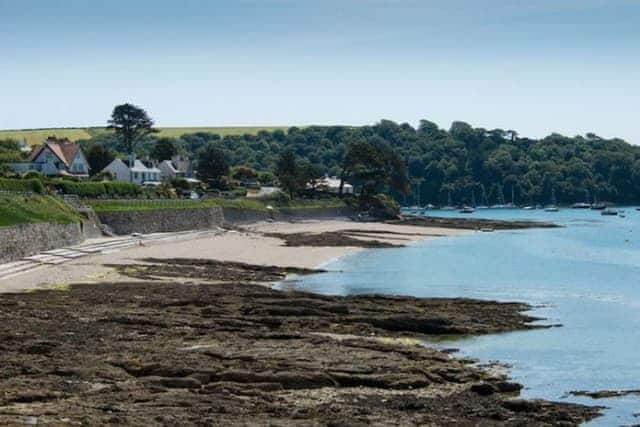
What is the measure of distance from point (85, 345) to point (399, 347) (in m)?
8.32

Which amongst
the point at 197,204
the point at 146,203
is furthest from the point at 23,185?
the point at 197,204

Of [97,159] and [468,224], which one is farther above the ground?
[97,159]

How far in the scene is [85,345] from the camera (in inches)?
1087

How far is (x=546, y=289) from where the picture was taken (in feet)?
174

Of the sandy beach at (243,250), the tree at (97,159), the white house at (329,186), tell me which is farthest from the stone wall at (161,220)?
the white house at (329,186)

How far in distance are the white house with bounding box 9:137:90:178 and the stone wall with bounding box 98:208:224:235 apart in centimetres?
1758

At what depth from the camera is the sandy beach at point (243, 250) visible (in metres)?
47.9

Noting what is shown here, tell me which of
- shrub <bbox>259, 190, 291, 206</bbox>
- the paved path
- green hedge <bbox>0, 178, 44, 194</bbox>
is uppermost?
green hedge <bbox>0, 178, 44, 194</bbox>

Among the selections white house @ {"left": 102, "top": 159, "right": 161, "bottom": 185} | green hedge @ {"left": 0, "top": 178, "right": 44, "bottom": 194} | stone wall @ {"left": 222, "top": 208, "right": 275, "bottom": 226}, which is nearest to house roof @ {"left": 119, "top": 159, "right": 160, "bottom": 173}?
white house @ {"left": 102, "top": 159, "right": 161, "bottom": 185}

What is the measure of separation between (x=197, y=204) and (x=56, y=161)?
19127mm

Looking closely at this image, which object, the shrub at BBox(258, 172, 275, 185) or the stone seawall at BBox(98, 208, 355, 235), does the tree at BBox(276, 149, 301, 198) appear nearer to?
the stone seawall at BBox(98, 208, 355, 235)

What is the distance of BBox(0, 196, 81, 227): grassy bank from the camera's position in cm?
5694

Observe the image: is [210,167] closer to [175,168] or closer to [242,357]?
[175,168]

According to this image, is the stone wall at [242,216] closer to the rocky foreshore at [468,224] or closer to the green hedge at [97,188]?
the green hedge at [97,188]
